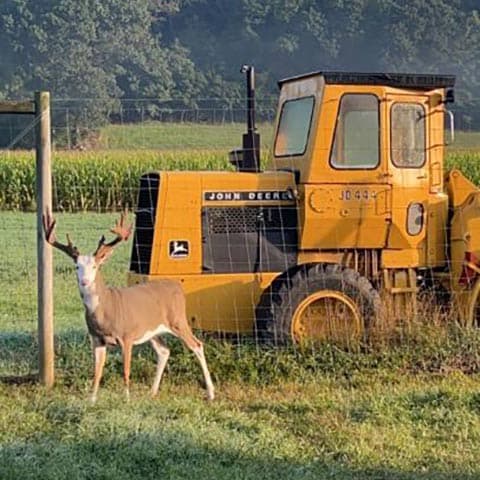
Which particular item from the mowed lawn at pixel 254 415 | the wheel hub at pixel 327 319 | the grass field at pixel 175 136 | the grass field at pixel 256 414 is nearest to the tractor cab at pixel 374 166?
the wheel hub at pixel 327 319

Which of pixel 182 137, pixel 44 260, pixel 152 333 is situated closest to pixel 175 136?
pixel 182 137

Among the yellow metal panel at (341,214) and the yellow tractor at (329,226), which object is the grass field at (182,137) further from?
the yellow metal panel at (341,214)

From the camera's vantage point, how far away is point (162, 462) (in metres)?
6.65

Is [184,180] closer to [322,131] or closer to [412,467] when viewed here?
[322,131]

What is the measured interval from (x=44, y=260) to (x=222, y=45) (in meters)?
40.4

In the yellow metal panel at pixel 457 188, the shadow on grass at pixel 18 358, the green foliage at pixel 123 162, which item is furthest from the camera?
the green foliage at pixel 123 162

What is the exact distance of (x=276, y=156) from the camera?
11.1 metres

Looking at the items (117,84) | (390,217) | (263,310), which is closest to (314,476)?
(263,310)

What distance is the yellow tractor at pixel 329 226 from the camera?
1001cm

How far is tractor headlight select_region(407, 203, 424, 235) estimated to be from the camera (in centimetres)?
1038

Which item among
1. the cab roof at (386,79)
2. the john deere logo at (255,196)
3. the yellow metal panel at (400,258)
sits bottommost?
the yellow metal panel at (400,258)

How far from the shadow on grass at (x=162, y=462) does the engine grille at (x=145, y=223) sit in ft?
10.5

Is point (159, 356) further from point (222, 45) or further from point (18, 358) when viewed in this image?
point (222, 45)

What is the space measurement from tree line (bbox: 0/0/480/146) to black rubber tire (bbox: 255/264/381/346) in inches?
1105
